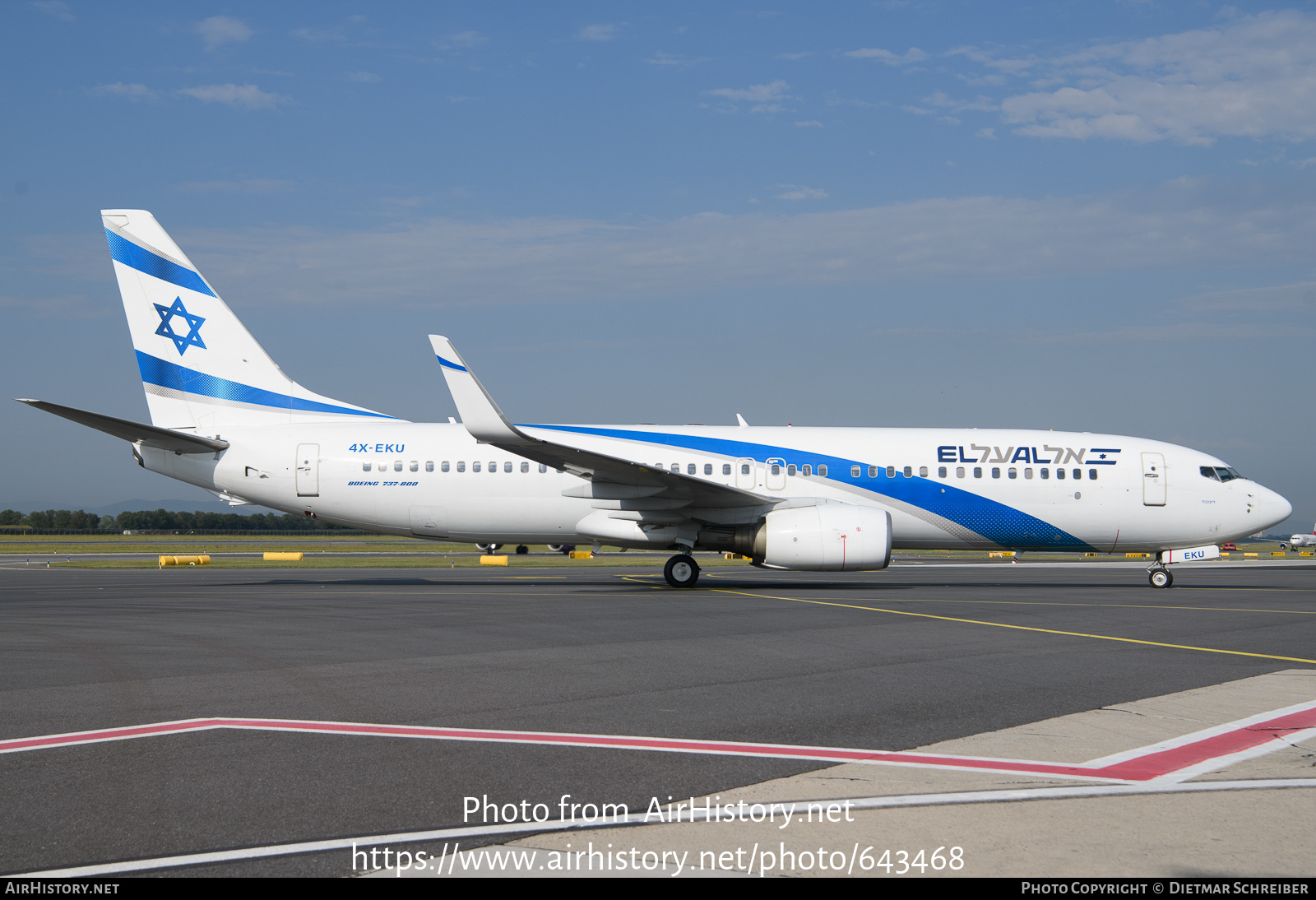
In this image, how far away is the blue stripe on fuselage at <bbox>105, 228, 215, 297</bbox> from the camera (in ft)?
74.8

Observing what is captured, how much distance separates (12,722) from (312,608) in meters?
9.12

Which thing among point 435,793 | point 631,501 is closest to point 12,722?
point 435,793

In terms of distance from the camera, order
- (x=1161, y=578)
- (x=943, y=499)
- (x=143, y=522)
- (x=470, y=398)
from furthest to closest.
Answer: (x=143, y=522) → (x=1161, y=578) → (x=943, y=499) → (x=470, y=398)

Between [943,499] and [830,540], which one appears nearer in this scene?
[830,540]

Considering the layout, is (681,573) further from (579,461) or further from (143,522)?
(143,522)

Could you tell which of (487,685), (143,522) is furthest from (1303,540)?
(143,522)

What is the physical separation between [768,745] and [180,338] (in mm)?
21255

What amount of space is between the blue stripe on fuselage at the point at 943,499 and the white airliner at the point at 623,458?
0.04 meters

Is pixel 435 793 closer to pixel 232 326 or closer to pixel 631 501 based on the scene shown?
pixel 631 501

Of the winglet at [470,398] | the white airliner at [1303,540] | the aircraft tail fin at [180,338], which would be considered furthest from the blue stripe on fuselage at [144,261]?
the white airliner at [1303,540]

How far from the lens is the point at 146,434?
21203 millimetres

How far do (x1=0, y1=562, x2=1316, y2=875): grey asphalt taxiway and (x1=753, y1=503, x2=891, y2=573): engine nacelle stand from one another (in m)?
0.78

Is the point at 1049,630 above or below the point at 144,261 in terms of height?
below
